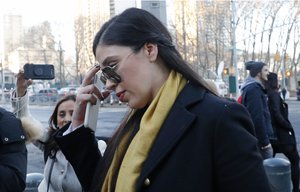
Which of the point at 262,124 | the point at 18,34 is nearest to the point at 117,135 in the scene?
the point at 262,124

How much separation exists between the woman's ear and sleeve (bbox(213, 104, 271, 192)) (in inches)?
13.3

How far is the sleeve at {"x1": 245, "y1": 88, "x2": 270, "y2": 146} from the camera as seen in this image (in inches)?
217

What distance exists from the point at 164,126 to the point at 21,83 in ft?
5.89

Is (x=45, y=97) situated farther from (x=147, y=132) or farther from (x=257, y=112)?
(x=147, y=132)

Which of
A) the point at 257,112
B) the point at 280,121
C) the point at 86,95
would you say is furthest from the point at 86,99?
the point at 280,121

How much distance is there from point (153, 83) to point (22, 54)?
199 ft

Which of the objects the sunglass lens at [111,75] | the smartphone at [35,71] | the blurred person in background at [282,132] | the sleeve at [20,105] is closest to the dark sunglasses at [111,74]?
the sunglass lens at [111,75]

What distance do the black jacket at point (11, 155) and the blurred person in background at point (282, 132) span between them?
4.22 meters

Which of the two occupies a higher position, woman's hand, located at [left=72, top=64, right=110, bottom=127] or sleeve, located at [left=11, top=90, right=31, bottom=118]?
woman's hand, located at [left=72, top=64, right=110, bottom=127]

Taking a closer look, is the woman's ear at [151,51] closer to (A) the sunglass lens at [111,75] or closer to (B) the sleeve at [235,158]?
(A) the sunglass lens at [111,75]

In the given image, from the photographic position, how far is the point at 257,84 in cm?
A: 582

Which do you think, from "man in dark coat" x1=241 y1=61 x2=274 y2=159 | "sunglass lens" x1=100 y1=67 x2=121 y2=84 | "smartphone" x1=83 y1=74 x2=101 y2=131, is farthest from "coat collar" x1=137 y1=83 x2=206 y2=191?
"man in dark coat" x1=241 y1=61 x2=274 y2=159

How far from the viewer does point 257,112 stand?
5598 millimetres

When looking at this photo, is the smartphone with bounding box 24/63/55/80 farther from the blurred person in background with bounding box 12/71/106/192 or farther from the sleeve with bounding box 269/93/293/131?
the sleeve with bounding box 269/93/293/131
